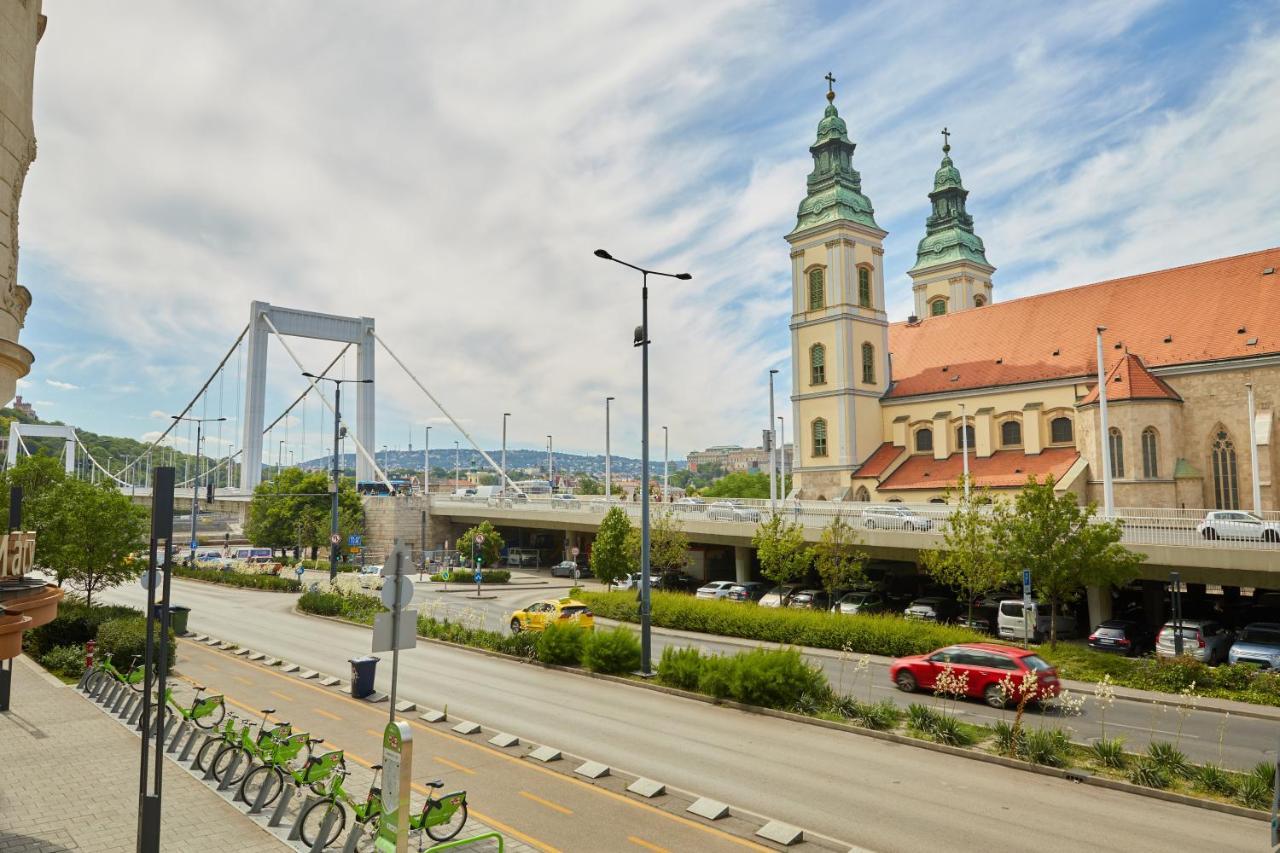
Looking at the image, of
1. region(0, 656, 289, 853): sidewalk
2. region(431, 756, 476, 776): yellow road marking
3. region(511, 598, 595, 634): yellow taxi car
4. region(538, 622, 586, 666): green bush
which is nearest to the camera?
region(0, 656, 289, 853): sidewalk

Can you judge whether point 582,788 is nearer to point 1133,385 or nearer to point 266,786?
point 266,786

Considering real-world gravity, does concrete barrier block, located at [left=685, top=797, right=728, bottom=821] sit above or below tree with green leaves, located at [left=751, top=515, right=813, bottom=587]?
below

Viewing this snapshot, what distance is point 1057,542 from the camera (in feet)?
78.7

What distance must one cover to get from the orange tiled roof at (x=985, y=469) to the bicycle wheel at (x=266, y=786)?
142 ft

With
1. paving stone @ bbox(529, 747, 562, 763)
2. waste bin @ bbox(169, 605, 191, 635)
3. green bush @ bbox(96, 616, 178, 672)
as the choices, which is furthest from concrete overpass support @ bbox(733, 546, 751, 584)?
paving stone @ bbox(529, 747, 562, 763)

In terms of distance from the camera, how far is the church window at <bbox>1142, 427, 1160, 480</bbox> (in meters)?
41.3

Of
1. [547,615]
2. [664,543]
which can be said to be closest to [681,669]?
[547,615]

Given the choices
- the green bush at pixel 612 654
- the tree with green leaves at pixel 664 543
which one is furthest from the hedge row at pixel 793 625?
the green bush at pixel 612 654

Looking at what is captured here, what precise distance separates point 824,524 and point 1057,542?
1089 cm

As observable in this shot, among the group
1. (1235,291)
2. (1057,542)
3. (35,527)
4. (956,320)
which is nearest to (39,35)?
(35,527)

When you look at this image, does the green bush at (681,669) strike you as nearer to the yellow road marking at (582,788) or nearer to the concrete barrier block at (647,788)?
the yellow road marking at (582,788)

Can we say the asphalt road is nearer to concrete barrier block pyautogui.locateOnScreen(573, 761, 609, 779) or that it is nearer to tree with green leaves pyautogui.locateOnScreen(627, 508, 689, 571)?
concrete barrier block pyautogui.locateOnScreen(573, 761, 609, 779)

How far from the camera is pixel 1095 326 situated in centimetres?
4884

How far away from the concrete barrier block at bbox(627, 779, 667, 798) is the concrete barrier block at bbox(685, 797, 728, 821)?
638 mm
